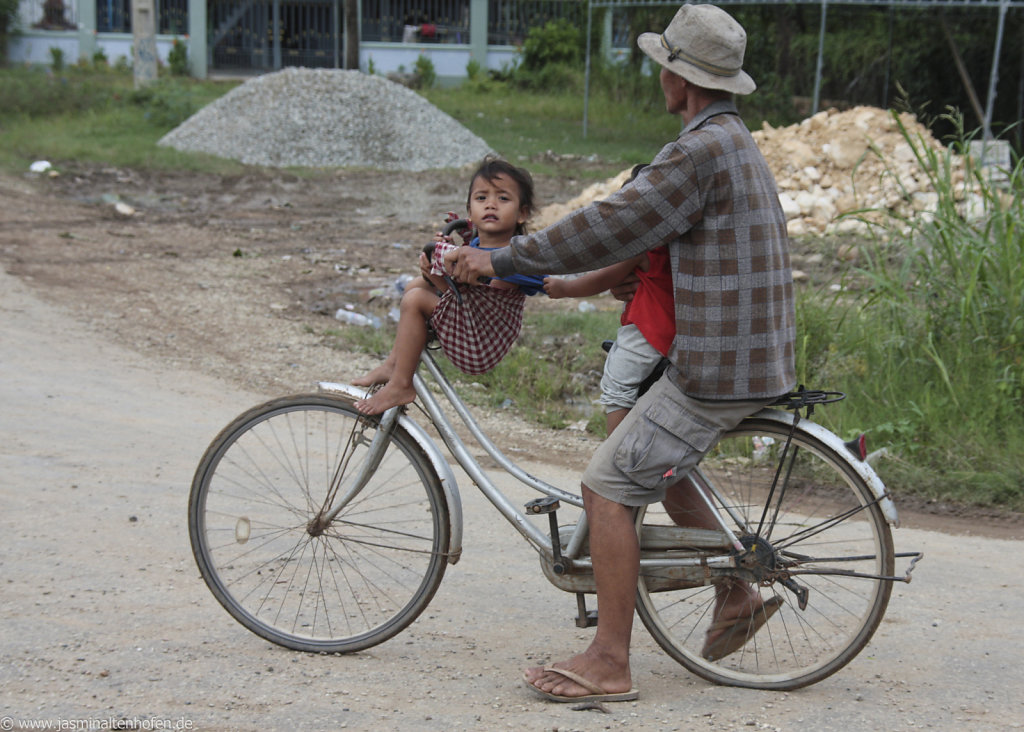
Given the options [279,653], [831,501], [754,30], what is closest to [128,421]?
[279,653]

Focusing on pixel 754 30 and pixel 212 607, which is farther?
pixel 754 30

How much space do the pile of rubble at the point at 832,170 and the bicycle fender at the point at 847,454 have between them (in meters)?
9.32

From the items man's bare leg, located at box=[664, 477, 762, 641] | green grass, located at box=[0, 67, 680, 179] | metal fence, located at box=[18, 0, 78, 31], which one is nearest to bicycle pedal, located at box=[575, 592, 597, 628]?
man's bare leg, located at box=[664, 477, 762, 641]

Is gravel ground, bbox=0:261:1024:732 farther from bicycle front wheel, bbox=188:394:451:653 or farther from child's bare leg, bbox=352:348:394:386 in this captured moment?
child's bare leg, bbox=352:348:394:386

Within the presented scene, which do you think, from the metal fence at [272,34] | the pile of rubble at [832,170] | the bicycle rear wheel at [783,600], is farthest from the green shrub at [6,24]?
the bicycle rear wheel at [783,600]

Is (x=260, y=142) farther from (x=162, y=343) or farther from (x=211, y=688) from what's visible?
Result: (x=211, y=688)

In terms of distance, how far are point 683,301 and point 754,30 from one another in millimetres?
22792

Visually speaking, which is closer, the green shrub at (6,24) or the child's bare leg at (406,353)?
the child's bare leg at (406,353)

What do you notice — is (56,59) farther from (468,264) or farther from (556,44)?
(468,264)

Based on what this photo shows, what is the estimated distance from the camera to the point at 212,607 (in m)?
3.73

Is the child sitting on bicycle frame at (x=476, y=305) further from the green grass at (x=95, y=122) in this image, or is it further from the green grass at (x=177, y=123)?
the green grass at (x=177, y=123)

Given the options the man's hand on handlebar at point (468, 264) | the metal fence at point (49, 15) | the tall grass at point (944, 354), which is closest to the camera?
the man's hand on handlebar at point (468, 264)

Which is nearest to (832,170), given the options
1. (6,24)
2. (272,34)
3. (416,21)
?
(416,21)

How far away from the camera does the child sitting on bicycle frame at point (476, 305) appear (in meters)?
3.12
